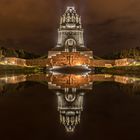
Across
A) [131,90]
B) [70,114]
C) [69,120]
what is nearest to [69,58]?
[131,90]

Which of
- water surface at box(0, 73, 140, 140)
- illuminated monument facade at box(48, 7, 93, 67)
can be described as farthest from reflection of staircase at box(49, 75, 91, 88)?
illuminated monument facade at box(48, 7, 93, 67)

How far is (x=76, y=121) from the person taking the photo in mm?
11406

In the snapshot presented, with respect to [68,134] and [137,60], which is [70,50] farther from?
[68,134]

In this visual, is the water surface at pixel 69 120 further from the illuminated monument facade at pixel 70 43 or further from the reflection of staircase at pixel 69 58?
the illuminated monument facade at pixel 70 43

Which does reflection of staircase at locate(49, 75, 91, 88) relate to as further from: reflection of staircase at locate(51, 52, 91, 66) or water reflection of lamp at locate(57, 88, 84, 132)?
reflection of staircase at locate(51, 52, 91, 66)

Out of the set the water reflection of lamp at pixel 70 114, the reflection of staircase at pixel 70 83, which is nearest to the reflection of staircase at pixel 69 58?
the reflection of staircase at pixel 70 83

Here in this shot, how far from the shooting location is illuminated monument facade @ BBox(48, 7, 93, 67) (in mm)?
118062

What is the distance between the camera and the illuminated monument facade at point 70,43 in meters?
118

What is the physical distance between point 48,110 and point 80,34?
115603mm

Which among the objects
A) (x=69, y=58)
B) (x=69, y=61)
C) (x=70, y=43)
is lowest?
(x=69, y=61)

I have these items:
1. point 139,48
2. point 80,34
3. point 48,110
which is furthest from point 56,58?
point 48,110

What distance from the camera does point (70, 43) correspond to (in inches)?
4995

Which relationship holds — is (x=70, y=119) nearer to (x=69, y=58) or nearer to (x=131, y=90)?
(x=131, y=90)

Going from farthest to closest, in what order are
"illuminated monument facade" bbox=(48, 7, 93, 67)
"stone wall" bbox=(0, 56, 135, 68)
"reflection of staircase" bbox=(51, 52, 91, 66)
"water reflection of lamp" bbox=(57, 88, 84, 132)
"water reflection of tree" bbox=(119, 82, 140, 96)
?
"illuminated monument facade" bbox=(48, 7, 93, 67)
"reflection of staircase" bbox=(51, 52, 91, 66)
"stone wall" bbox=(0, 56, 135, 68)
"water reflection of tree" bbox=(119, 82, 140, 96)
"water reflection of lamp" bbox=(57, 88, 84, 132)
